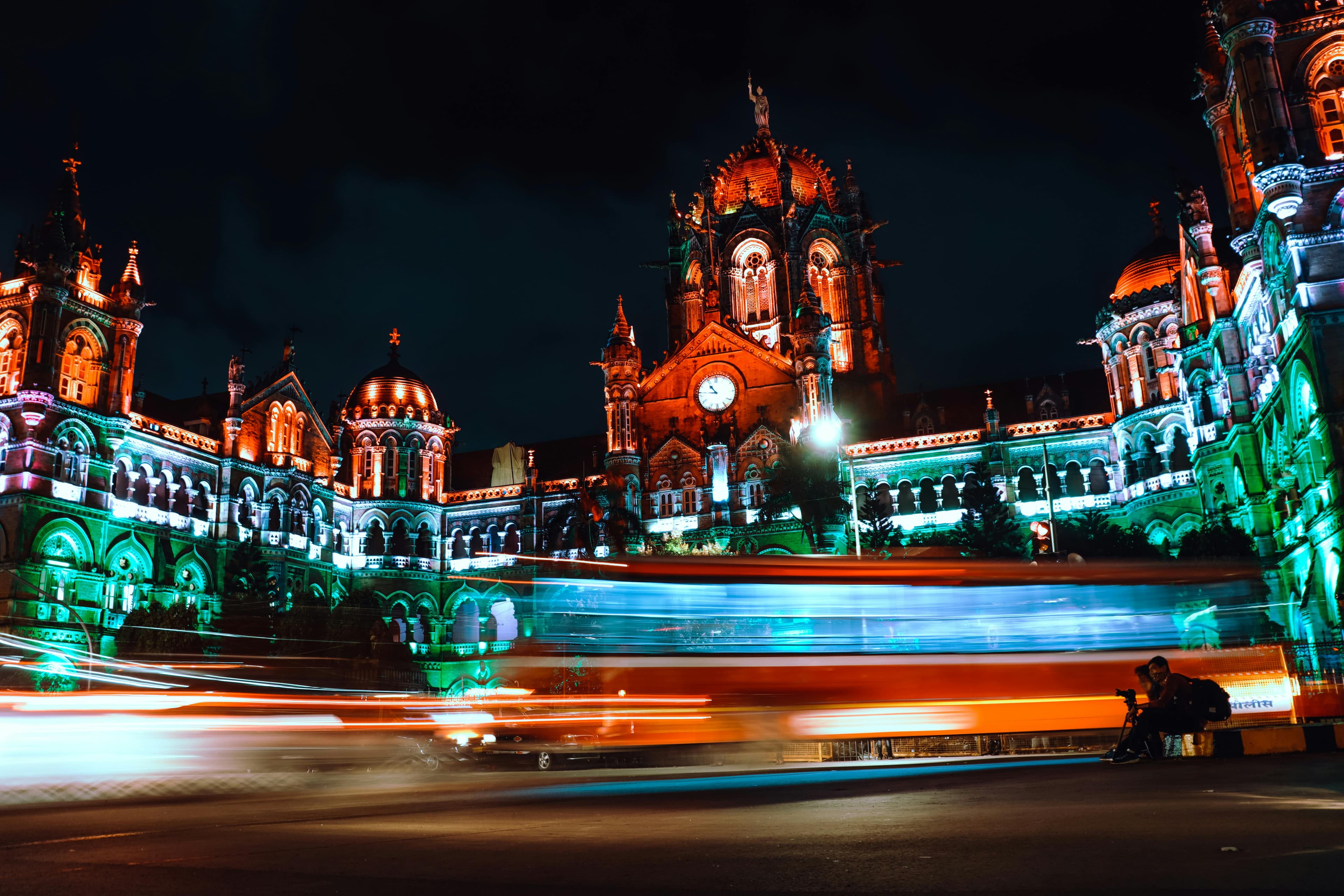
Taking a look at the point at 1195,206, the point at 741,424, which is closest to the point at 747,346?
the point at 741,424

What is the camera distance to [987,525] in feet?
148

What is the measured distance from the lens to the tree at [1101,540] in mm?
40938

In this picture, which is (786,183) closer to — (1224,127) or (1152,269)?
(1152,269)

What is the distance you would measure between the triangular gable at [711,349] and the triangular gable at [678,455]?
3974mm

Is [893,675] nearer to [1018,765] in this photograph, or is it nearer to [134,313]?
[1018,765]

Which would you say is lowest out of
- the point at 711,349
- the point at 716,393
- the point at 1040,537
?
the point at 1040,537

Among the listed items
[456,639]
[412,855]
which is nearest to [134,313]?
[456,639]

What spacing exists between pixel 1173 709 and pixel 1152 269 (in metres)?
44.0

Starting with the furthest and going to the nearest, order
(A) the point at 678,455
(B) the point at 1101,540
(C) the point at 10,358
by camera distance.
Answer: (A) the point at 678,455 → (C) the point at 10,358 → (B) the point at 1101,540

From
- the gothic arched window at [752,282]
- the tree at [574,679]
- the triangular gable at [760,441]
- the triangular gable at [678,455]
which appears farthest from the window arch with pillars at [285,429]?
the tree at [574,679]

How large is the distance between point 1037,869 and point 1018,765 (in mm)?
9905

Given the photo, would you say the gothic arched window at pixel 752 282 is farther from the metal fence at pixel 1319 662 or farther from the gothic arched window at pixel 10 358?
the metal fence at pixel 1319 662

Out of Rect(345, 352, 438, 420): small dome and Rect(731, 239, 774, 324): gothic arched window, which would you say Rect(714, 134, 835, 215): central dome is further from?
Rect(345, 352, 438, 420): small dome

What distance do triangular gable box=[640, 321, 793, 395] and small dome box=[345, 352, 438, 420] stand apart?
49.7 feet
